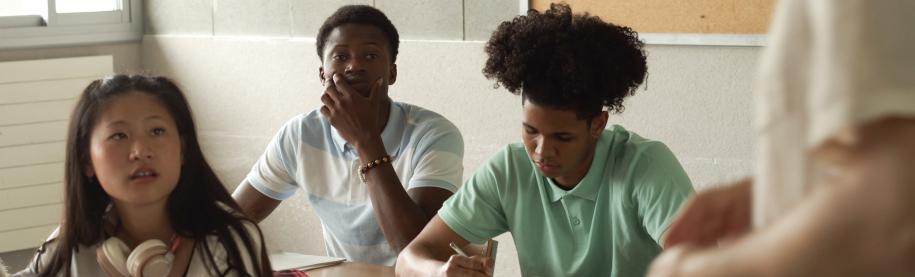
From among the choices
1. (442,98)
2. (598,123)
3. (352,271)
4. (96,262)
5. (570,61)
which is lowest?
(352,271)

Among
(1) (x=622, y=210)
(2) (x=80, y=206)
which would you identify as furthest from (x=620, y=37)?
(2) (x=80, y=206)

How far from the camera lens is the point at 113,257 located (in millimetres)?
1939

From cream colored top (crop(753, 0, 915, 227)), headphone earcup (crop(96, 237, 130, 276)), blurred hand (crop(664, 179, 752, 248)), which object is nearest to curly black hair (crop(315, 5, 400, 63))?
headphone earcup (crop(96, 237, 130, 276))

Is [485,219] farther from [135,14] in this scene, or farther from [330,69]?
[135,14]

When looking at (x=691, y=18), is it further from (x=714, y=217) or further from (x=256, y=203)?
(x=714, y=217)

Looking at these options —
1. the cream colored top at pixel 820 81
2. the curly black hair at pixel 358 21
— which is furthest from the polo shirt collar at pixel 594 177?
the cream colored top at pixel 820 81

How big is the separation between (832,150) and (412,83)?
11.4 feet

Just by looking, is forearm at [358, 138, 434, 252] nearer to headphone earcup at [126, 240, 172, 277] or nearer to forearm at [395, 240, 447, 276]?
forearm at [395, 240, 447, 276]

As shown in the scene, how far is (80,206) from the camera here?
208 cm

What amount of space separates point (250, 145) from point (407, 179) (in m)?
1.94

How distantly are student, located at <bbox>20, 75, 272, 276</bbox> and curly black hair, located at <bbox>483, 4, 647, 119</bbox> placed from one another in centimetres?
56

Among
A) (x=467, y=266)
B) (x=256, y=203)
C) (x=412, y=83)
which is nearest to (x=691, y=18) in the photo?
(x=412, y=83)

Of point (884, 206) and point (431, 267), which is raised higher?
point (884, 206)

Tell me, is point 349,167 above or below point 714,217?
below
